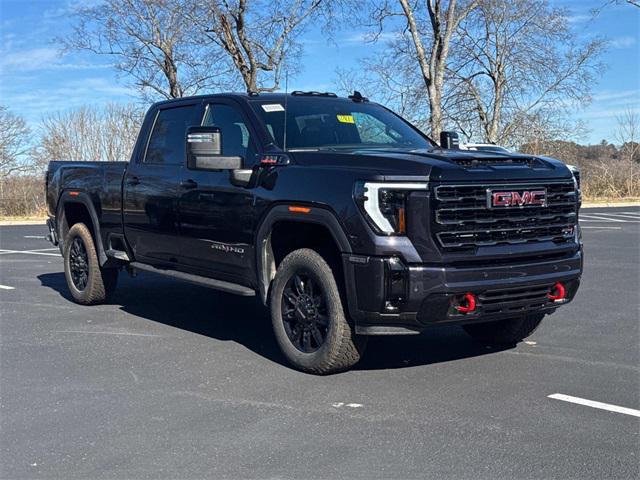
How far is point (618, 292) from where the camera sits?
30.5 feet

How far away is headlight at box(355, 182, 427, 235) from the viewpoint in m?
5.14

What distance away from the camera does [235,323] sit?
25.7 ft

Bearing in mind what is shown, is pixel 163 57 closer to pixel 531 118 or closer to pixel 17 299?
pixel 531 118

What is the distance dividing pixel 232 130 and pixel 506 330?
2.85 meters

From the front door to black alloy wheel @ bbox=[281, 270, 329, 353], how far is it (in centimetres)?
51

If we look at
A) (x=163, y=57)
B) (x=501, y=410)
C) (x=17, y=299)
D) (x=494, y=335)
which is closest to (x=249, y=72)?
(x=163, y=57)

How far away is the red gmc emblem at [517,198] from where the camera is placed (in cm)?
530

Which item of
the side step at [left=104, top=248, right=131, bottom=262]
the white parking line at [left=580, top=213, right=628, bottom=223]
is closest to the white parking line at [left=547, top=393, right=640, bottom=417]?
the side step at [left=104, top=248, right=131, bottom=262]

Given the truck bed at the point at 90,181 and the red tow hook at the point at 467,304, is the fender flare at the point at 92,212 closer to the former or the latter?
the truck bed at the point at 90,181

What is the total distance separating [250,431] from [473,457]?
1261 mm

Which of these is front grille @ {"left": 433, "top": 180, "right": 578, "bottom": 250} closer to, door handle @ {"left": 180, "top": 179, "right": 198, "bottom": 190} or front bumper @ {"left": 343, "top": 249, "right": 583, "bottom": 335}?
front bumper @ {"left": 343, "top": 249, "right": 583, "bottom": 335}

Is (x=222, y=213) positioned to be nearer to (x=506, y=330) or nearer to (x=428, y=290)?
(x=428, y=290)

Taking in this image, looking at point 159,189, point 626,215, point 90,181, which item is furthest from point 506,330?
point 626,215

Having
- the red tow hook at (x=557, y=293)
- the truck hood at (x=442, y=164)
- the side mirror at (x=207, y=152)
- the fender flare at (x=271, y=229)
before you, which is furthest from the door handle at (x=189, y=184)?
the red tow hook at (x=557, y=293)
